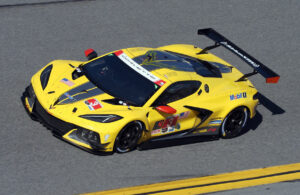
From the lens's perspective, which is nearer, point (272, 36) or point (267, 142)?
point (267, 142)

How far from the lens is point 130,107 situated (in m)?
8.53

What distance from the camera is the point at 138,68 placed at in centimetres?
917

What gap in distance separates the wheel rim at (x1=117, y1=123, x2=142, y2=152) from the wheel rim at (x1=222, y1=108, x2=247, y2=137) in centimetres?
185

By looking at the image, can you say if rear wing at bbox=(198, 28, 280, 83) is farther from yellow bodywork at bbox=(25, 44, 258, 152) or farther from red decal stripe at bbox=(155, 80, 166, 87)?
red decal stripe at bbox=(155, 80, 166, 87)

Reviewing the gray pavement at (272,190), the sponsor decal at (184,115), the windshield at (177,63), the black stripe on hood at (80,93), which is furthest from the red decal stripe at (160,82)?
the gray pavement at (272,190)

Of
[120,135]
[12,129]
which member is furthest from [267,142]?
[12,129]

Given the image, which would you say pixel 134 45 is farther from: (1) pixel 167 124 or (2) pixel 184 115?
(1) pixel 167 124

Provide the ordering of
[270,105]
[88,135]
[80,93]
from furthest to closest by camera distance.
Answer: [270,105] < [80,93] < [88,135]

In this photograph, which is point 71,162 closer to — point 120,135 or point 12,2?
point 120,135

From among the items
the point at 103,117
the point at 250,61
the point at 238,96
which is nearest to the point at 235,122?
the point at 238,96

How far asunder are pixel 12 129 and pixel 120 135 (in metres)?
2.07

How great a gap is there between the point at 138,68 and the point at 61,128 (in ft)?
5.87

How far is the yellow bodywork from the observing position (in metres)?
8.17

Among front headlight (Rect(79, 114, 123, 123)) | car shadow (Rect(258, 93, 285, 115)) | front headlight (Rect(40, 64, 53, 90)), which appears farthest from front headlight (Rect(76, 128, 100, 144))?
car shadow (Rect(258, 93, 285, 115))
